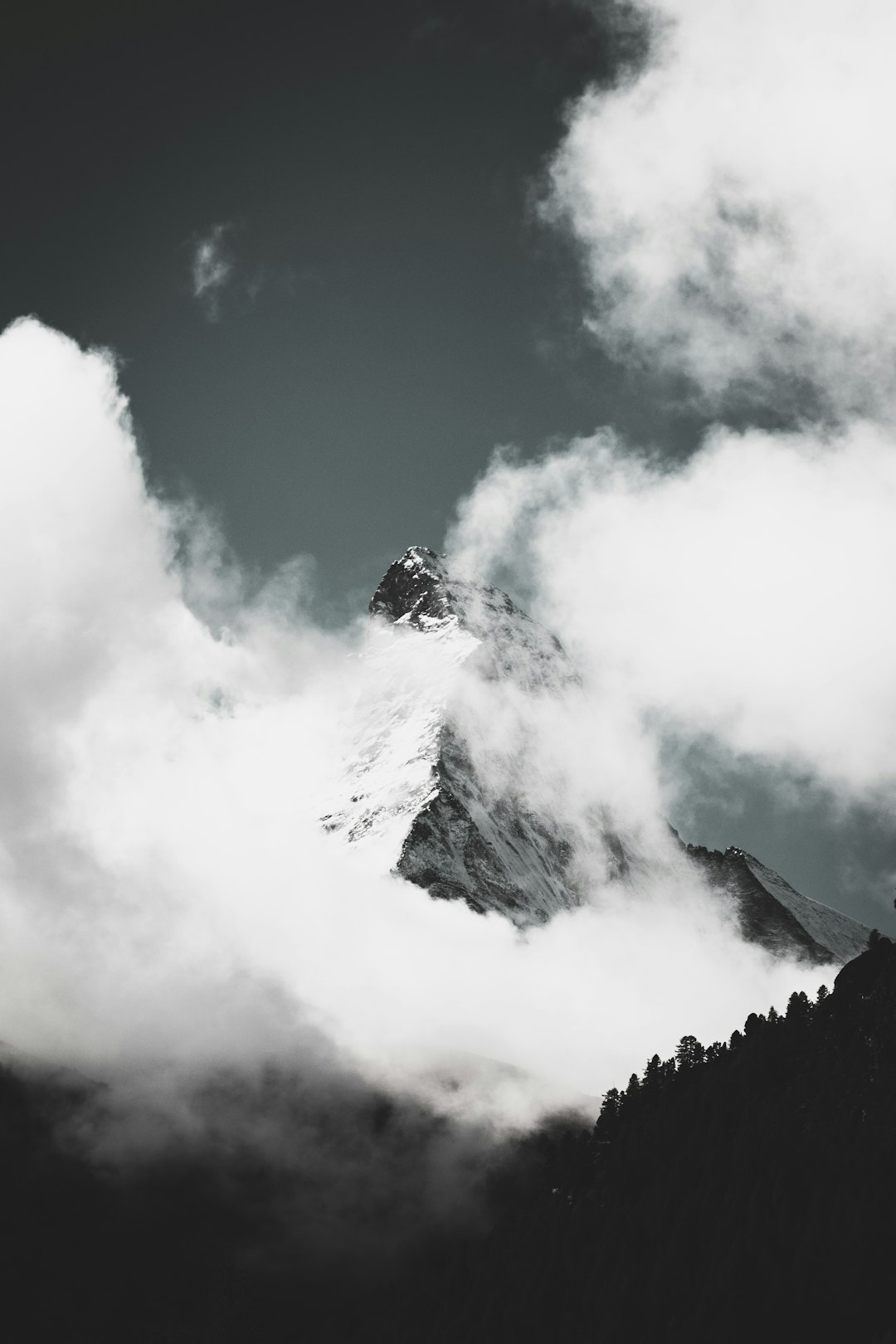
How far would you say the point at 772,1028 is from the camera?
147 m

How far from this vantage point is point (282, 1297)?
576 ft

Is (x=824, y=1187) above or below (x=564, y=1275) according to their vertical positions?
above

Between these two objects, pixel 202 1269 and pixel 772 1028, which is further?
pixel 202 1269

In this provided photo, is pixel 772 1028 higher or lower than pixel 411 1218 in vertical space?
higher

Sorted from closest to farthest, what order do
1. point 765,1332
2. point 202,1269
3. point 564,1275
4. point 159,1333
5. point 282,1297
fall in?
1. point 765,1332
2. point 564,1275
3. point 159,1333
4. point 282,1297
5. point 202,1269

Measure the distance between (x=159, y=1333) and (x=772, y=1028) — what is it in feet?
362

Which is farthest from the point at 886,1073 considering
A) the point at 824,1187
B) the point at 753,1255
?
the point at 753,1255

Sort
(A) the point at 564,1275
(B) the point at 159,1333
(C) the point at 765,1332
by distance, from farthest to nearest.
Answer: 1. (B) the point at 159,1333
2. (A) the point at 564,1275
3. (C) the point at 765,1332

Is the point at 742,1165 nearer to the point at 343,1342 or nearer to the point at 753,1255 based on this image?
the point at 753,1255

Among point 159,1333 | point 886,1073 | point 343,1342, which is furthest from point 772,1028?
point 159,1333

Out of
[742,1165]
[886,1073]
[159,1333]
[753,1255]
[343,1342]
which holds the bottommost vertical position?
[159,1333]

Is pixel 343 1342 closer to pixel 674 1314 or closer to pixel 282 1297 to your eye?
pixel 282 1297

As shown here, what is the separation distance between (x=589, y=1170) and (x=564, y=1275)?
88.5 feet

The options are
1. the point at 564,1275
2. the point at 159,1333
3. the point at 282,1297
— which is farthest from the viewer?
the point at 282,1297
